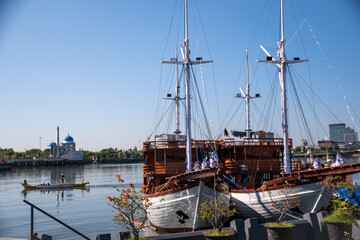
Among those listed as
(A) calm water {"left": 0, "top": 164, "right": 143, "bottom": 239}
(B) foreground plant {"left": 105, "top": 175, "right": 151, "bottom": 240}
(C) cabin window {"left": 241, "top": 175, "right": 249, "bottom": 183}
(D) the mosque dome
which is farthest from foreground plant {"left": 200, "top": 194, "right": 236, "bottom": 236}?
(D) the mosque dome

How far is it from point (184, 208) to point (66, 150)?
18403 cm

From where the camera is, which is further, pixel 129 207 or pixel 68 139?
pixel 68 139

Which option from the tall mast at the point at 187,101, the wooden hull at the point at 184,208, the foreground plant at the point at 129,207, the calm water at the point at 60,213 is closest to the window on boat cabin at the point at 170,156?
the tall mast at the point at 187,101

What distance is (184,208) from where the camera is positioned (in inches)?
869

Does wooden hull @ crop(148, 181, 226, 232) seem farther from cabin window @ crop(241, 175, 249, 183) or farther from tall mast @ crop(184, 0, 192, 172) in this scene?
cabin window @ crop(241, 175, 249, 183)

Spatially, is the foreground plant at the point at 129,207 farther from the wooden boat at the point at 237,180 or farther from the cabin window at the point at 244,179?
the cabin window at the point at 244,179

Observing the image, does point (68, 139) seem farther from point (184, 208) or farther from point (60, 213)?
point (184, 208)

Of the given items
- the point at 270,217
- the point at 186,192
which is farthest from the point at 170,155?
the point at 270,217

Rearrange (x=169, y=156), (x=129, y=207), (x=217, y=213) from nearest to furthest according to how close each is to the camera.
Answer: (x=129, y=207)
(x=217, y=213)
(x=169, y=156)

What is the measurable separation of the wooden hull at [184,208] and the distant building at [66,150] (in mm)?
164283

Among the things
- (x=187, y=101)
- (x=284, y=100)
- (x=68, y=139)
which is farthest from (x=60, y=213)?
(x=68, y=139)

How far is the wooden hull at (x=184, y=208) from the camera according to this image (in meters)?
21.6

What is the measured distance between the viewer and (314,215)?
12.0m

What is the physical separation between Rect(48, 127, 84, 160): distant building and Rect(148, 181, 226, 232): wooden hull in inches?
6468
